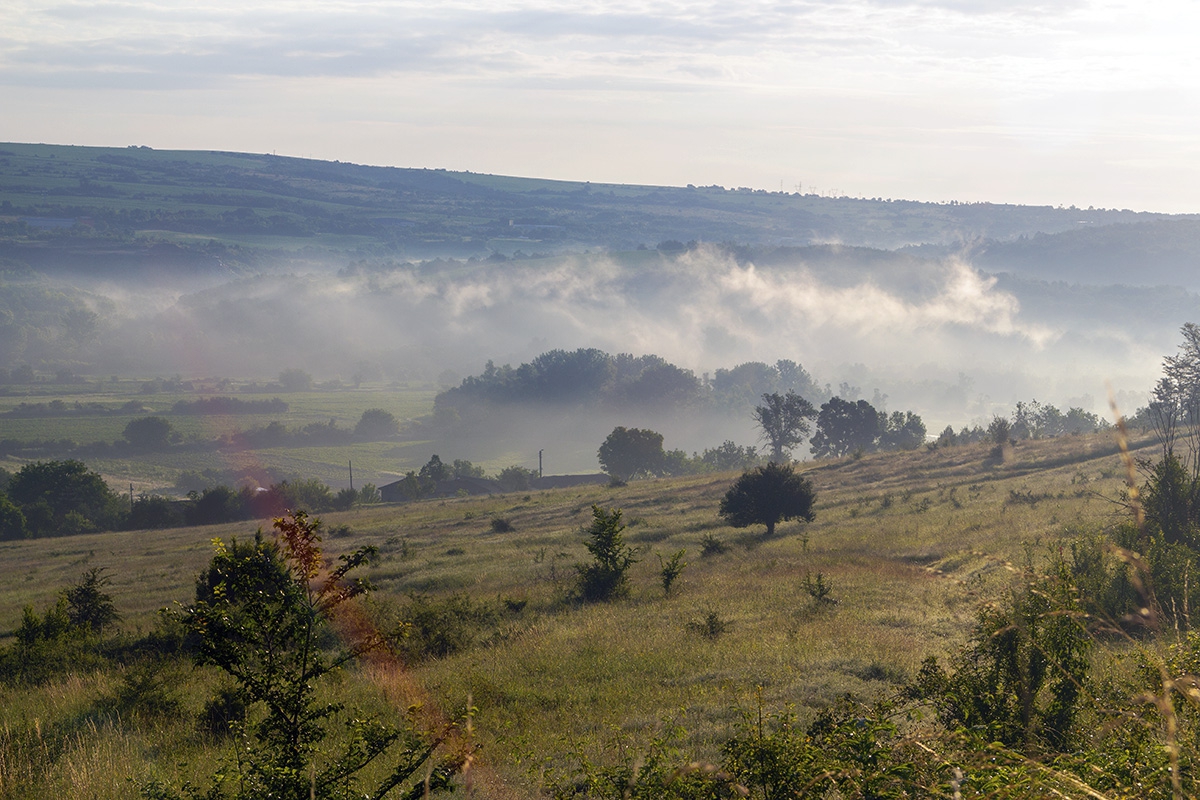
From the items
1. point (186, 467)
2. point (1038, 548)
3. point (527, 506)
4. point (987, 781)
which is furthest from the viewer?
point (186, 467)

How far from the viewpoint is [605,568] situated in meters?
23.1

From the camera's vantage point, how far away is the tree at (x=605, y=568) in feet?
74.3

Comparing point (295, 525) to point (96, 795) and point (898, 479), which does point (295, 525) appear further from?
point (898, 479)

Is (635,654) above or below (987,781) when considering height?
below

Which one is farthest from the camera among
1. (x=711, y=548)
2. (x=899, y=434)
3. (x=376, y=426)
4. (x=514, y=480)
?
(x=376, y=426)

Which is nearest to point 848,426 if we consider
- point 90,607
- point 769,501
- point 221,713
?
point 769,501

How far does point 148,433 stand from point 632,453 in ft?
344

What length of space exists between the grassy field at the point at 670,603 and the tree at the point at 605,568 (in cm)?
75

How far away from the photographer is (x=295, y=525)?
4.63 meters

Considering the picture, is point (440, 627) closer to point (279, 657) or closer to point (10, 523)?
point (279, 657)

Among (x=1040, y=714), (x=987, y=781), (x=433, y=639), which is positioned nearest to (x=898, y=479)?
(x=433, y=639)

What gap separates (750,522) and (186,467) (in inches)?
5439

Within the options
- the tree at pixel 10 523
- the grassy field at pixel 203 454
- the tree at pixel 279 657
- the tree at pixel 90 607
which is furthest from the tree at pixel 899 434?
the tree at pixel 279 657

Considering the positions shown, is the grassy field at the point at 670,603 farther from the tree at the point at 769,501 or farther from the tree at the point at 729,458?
the tree at the point at 729,458
